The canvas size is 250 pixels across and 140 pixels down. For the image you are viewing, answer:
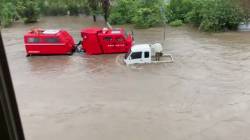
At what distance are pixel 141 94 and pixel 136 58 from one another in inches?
132

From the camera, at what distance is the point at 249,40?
16.8m

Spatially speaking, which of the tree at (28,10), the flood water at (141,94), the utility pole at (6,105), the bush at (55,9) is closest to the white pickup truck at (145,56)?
the flood water at (141,94)

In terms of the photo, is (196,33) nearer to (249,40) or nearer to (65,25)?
(249,40)

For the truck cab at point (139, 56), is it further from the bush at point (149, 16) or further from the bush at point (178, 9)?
the bush at point (178, 9)

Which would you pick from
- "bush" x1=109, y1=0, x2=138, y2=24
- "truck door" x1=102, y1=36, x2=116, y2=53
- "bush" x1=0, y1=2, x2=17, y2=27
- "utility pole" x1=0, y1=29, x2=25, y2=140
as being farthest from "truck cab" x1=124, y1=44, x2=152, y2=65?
"utility pole" x1=0, y1=29, x2=25, y2=140

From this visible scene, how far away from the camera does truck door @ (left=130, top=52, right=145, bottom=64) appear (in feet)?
47.1

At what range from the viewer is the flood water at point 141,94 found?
8760mm

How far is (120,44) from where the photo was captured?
16062 millimetres

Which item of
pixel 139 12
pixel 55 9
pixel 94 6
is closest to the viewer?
pixel 139 12

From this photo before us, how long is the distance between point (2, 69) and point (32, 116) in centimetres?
903

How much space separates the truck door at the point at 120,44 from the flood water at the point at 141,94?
2.00ft

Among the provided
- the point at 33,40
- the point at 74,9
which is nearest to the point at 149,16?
the point at 74,9

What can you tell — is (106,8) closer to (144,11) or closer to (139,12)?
(139,12)

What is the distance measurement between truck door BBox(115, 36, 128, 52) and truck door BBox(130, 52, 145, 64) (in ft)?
→ 5.74
